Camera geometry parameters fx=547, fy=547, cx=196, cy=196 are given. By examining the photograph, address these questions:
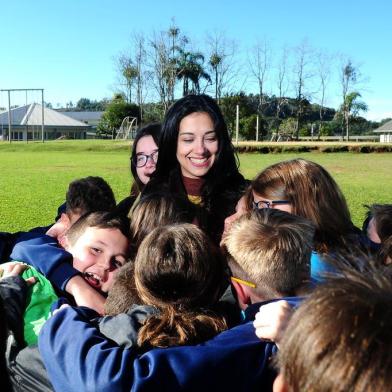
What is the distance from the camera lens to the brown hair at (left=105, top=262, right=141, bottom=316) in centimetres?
197

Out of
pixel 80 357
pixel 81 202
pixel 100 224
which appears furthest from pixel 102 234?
pixel 81 202

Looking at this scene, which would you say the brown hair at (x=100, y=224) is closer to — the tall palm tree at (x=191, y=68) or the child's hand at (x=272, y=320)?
the child's hand at (x=272, y=320)

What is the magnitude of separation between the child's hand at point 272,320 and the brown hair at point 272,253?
221mm

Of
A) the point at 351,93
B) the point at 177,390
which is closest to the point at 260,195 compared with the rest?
the point at 177,390

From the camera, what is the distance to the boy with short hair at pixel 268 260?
195 cm

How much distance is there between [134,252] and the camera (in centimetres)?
254

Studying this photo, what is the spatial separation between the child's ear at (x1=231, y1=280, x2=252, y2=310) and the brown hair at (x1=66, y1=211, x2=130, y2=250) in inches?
29.2

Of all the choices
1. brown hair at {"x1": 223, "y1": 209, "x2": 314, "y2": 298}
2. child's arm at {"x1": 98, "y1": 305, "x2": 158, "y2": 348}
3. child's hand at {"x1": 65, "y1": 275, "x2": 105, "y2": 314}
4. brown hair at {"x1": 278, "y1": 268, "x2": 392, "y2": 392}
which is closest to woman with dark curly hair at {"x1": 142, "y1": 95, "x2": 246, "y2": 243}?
child's hand at {"x1": 65, "y1": 275, "x2": 105, "y2": 314}

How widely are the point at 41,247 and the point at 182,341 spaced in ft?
3.96

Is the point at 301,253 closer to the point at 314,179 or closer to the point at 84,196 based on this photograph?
the point at 314,179

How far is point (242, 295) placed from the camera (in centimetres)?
203

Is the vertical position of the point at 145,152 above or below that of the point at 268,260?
above

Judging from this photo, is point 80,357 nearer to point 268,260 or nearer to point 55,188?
point 268,260

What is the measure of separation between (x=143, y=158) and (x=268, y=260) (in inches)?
89.9
